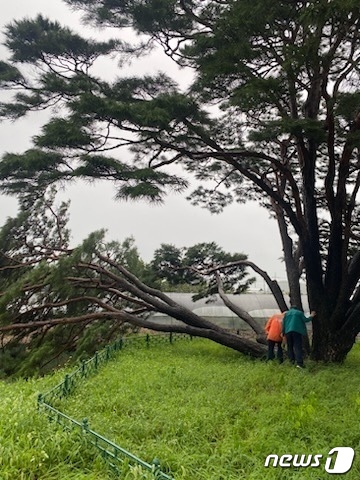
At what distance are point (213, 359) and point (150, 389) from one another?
3.01 metres

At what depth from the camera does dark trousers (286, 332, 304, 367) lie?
20.0 ft

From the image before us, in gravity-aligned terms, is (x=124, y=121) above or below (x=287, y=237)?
above

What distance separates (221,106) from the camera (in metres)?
6.34

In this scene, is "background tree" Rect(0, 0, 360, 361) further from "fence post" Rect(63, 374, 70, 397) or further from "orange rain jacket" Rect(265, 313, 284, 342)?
"fence post" Rect(63, 374, 70, 397)

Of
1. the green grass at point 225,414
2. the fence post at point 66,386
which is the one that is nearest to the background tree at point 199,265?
the green grass at point 225,414

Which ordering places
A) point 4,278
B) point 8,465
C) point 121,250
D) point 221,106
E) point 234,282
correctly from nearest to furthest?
point 8,465, point 221,106, point 4,278, point 121,250, point 234,282

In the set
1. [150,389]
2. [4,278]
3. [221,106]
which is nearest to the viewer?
[150,389]

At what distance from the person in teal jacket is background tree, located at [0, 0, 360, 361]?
2.31 ft

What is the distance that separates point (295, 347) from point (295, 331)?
0.77 feet

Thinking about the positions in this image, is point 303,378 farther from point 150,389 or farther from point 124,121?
point 124,121

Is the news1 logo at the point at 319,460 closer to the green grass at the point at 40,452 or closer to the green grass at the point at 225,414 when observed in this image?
the green grass at the point at 225,414

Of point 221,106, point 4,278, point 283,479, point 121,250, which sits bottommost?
point 283,479

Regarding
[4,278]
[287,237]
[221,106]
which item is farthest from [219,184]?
[4,278]

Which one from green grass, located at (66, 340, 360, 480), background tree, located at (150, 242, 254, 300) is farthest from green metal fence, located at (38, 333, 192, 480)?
background tree, located at (150, 242, 254, 300)
